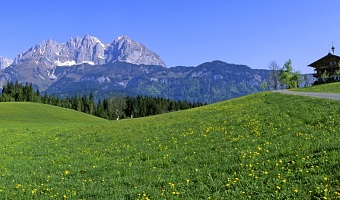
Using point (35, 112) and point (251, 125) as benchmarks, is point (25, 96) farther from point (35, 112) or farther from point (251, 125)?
point (251, 125)

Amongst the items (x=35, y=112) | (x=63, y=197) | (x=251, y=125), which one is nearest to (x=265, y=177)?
(x=63, y=197)

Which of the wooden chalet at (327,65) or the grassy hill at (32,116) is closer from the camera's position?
the grassy hill at (32,116)

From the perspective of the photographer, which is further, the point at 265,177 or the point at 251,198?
the point at 265,177

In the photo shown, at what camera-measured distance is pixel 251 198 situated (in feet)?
31.0

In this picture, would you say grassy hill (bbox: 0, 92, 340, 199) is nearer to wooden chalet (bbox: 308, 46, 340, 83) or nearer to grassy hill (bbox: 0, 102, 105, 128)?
grassy hill (bbox: 0, 102, 105, 128)

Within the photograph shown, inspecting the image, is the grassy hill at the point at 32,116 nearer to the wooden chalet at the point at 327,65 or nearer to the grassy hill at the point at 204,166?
the grassy hill at the point at 204,166

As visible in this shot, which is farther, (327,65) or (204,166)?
(327,65)

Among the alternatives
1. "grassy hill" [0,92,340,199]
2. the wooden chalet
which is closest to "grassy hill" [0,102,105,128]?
"grassy hill" [0,92,340,199]

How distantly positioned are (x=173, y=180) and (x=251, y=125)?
41.8 ft

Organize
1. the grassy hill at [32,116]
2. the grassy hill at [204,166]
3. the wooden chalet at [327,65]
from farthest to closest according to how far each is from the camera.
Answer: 1. the wooden chalet at [327,65]
2. the grassy hill at [32,116]
3. the grassy hill at [204,166]

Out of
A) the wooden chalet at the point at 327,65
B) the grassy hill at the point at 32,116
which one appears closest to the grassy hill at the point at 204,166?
the grassy hill at the point at 32,116

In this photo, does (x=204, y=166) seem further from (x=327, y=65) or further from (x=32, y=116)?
(x=327, y=65)

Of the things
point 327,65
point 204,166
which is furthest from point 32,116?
point 327,65

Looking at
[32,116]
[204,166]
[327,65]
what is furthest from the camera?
[327,65]
